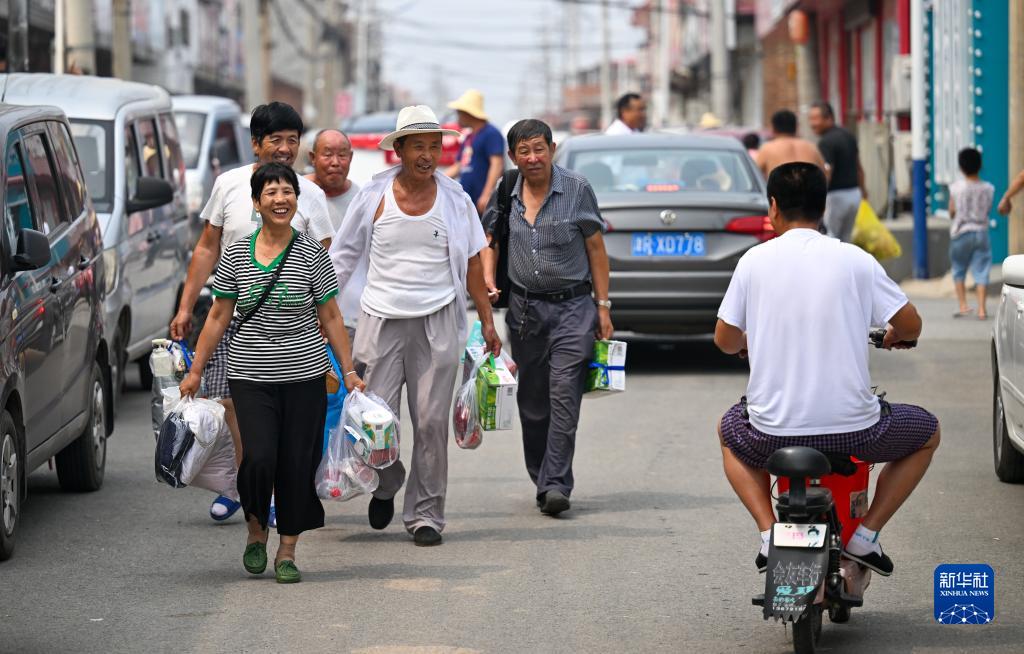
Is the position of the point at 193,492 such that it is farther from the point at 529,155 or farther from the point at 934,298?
the point at 934,298

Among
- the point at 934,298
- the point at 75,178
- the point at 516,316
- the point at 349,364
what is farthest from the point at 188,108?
the point at 349,364

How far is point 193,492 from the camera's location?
874 cm

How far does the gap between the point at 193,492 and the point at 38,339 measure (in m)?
1.52

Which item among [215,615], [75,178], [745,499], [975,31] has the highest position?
[975,31]

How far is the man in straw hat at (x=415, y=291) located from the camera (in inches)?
293

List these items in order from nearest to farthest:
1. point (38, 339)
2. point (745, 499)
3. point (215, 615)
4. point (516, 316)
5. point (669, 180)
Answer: point (745, 499)
point (215, 615)
point (38, 339)
point (516, 316)
point (669, 180)

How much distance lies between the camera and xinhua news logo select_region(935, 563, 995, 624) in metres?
5.58

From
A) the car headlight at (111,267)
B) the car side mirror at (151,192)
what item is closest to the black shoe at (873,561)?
the car headlight at (111,267)

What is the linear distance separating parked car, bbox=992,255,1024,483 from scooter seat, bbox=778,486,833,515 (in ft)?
7.61

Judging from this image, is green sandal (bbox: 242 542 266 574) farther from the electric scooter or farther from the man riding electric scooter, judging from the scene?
the electric scooter

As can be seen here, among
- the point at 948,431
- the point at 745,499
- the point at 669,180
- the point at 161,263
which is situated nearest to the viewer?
the point at 745,499

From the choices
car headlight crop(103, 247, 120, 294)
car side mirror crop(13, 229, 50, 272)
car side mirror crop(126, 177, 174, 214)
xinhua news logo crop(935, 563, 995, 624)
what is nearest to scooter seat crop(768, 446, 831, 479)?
xinhua news logo crop(935, 563, 995, 624)

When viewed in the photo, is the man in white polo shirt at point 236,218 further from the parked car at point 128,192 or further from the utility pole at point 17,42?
the utility pole at point 17,42

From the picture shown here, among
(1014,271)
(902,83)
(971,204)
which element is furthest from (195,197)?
(902,83)
